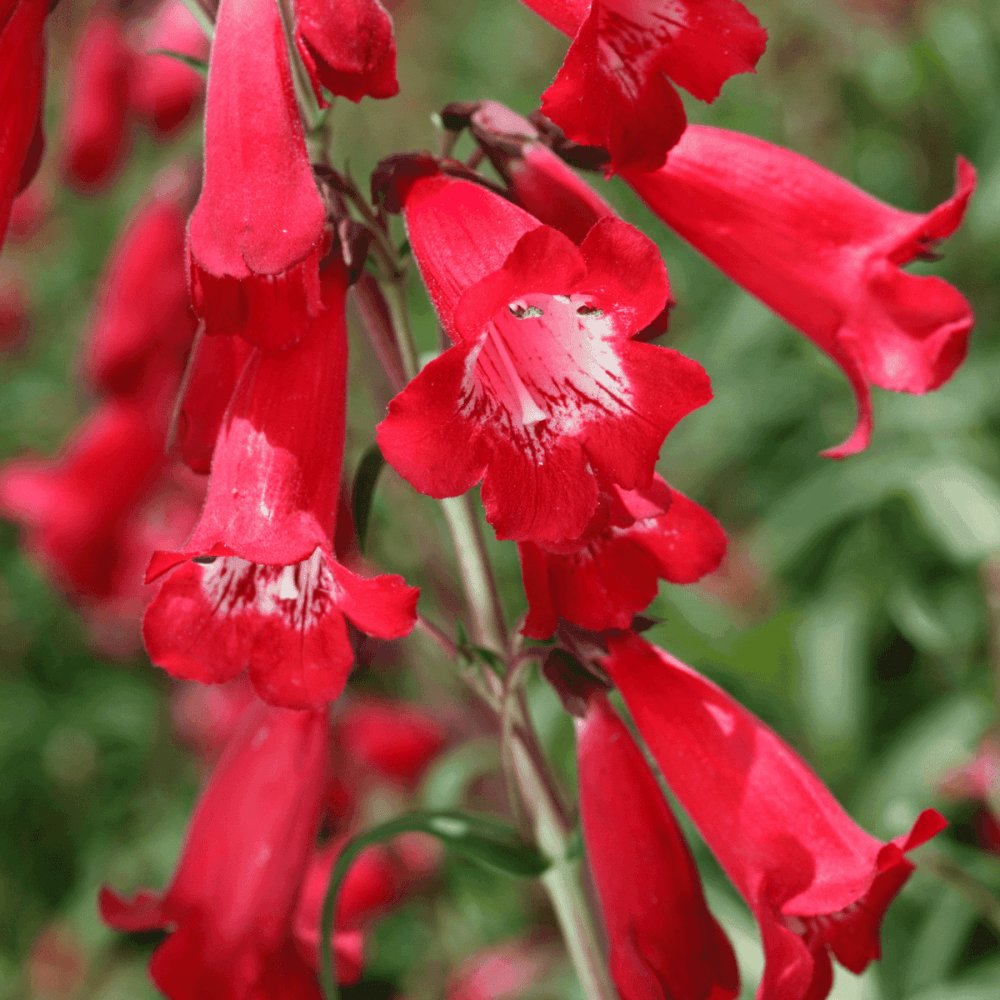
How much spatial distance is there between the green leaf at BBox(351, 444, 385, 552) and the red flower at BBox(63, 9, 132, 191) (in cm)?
271

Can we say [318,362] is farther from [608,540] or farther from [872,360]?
[872,360]

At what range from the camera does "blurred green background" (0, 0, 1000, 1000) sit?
8.03 feet

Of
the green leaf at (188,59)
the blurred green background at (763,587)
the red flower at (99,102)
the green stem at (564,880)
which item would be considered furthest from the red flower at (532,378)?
the red flower at (99,102)

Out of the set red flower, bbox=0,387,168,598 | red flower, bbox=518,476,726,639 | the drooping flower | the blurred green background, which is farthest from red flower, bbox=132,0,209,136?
the drooping flower

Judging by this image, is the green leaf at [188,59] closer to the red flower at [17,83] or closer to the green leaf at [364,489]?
the red flower at [17,83]

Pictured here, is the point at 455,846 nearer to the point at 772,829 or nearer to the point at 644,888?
the point at 644,888

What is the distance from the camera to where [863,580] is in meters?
2.86

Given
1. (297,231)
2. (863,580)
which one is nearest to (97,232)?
(863,580)

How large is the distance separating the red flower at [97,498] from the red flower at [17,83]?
1.98m

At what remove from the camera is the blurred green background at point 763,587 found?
2.45 metres

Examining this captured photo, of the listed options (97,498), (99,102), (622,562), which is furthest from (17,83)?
(99,102)

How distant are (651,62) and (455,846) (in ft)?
2.90

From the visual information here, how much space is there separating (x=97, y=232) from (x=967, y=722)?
3.76 meters

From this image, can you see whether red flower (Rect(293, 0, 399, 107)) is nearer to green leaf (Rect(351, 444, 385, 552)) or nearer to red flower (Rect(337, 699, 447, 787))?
green leaf (Rect(351, 444, 385, 552))
